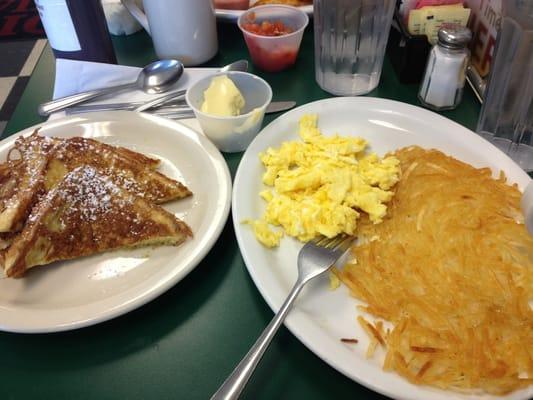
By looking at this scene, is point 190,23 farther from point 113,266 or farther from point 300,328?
point 300,328

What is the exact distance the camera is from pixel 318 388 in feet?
2.72

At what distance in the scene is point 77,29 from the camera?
1.49 meters

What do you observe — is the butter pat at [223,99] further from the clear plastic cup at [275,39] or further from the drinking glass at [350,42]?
the drinking glass at [350,42]

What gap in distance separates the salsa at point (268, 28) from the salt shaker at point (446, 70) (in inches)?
21.6

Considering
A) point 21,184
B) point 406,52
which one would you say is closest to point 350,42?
point 406,52

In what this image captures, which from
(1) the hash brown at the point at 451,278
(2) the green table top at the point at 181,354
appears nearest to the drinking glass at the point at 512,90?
(1) the hash brown at the point at 451,278

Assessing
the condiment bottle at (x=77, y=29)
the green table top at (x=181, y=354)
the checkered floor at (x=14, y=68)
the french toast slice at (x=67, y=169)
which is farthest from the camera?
the checkered floor at (x=14, y=68)

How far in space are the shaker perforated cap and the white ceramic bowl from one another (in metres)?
0.56

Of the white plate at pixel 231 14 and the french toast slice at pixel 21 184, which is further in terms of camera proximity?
the white plate at pixel 231 14

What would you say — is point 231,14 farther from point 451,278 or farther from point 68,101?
point 451,278

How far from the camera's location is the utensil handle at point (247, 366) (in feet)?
2.30

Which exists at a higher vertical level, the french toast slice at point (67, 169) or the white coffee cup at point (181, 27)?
the white coffee cup at point (181, 27)

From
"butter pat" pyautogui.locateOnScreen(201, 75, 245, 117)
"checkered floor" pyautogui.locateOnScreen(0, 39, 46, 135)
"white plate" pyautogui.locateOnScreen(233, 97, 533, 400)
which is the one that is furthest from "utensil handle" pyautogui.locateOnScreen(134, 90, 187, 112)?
"checkered floor" pyautogui.locateOnScreen(0, 39, 46, 135)

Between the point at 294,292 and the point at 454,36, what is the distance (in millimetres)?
957
